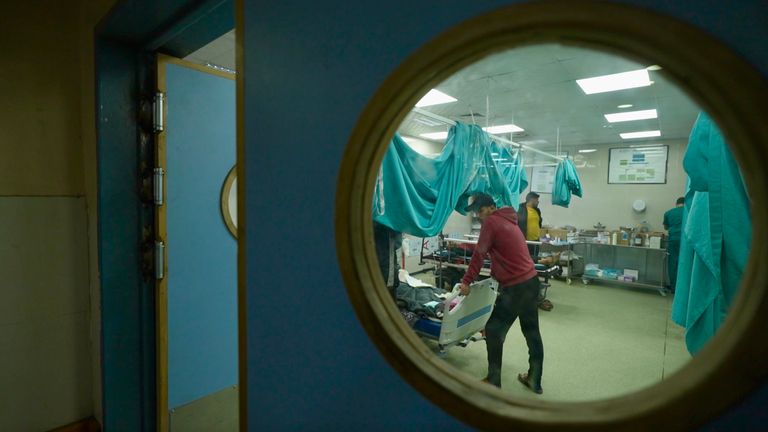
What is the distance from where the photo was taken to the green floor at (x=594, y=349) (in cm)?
242

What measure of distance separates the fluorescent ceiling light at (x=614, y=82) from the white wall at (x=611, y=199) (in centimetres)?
316

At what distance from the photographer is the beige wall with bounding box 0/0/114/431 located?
1.33 m

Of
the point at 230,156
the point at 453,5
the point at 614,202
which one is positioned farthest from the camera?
the point at 614,202

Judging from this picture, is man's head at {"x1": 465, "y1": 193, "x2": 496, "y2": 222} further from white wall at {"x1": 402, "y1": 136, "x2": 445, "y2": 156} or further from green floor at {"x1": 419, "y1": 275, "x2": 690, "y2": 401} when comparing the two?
white wall at {"x1": 402, "y1": 136, "x2": 445, "y2": 156}

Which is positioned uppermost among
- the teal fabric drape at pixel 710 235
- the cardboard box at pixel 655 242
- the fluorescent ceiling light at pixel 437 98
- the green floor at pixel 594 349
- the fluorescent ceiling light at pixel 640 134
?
the fluorescent ceiling light at pixel 437 98

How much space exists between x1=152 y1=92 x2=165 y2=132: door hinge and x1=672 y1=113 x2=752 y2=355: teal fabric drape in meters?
1.61

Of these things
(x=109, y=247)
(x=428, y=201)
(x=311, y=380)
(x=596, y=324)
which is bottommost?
(x=596, y=324)

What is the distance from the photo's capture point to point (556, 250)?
5.29 m

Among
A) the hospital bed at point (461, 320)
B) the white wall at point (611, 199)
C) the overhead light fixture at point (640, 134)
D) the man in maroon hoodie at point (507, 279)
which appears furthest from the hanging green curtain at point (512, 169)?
the white wall at point (611, 199)

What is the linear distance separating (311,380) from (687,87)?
645mm

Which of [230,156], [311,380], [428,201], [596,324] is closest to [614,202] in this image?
[596,324]

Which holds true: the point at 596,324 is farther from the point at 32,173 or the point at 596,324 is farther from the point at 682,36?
the point at 32,173

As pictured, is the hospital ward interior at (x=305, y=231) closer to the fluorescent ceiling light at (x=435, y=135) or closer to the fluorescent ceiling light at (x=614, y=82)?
the fluorescent ceiling light at (x=614, y=82)

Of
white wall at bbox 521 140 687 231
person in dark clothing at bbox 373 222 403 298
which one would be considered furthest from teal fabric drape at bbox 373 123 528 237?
white wall at bbox 521 140 687 231
